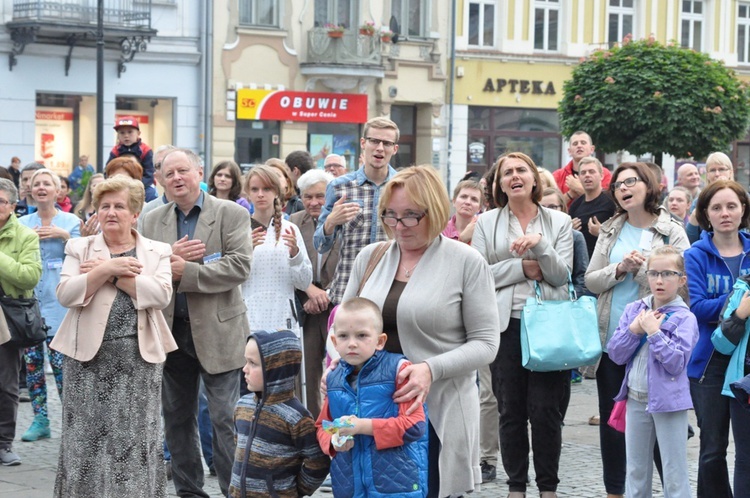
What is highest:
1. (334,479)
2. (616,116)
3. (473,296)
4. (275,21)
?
(275,21)

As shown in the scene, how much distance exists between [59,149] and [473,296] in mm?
24455

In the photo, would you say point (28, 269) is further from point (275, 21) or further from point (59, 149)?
point (275, 21)

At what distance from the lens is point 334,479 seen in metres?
5.43

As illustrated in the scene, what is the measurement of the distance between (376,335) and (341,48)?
28.0 metres

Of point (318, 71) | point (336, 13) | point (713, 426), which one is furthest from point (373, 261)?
point (336, 13)

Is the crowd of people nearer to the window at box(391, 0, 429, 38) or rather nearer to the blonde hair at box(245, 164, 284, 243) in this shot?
the blonde hair at box(245, 164, 284, 243)

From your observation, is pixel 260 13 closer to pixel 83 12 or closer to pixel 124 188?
pixel 83 12

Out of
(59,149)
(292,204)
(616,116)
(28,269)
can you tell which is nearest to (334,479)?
(28,269)

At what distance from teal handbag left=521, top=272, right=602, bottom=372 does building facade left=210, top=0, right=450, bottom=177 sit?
23.8 meters

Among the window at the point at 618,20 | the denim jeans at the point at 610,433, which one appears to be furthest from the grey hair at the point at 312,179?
the window at the point at 618,20

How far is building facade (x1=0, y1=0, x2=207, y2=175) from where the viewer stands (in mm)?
28094

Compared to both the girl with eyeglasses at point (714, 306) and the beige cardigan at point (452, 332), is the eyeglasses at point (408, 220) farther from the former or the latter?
the girl with eyeglasses at point (714, 306)

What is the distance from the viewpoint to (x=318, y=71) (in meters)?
32.4

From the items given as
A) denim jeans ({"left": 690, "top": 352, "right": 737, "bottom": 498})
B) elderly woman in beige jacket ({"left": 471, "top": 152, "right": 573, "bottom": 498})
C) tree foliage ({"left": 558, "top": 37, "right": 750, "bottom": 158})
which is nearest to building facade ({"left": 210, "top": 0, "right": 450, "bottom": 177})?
tree foliage ({"left": 558, "top": 37, "right": 750, "bottom": 158})
